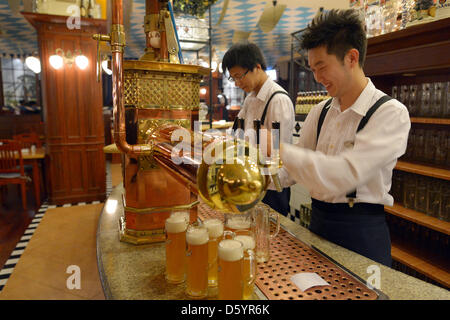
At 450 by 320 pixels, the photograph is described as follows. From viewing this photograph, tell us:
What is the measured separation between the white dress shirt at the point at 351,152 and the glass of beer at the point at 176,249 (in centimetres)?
35

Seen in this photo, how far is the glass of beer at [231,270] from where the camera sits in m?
0.75

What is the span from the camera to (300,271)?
39.4 inches

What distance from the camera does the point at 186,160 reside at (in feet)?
2.40

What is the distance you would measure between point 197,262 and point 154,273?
22cm

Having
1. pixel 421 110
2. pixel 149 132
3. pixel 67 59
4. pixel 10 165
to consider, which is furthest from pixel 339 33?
pixel 10 165

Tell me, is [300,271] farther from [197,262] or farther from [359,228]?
[359,228]

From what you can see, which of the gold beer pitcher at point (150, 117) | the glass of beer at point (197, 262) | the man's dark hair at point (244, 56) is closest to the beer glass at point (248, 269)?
the glass of beer at point (197, 262)

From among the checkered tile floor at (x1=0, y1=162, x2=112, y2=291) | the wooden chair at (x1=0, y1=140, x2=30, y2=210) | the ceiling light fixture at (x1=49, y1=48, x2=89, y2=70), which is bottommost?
the checkered tile floor at (x1=0, y1=162, x2=112, y2=291)

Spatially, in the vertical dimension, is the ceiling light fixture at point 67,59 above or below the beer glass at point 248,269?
above

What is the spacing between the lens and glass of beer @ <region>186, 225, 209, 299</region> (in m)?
0.82

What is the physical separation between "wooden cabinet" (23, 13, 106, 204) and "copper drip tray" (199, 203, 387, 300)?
5.05 m

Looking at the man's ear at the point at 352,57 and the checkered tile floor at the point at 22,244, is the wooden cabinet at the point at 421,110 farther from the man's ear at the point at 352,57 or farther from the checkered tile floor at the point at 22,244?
the checkered tile floor at the point at 22,244

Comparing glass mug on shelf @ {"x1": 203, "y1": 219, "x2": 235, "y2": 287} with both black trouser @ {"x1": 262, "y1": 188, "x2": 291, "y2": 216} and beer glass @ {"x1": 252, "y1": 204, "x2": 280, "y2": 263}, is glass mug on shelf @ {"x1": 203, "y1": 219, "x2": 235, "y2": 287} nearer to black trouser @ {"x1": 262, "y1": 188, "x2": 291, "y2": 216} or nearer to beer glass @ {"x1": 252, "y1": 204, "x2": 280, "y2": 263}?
beer glass @ {"x1": 252, "y1": 204, "x2": 280, "y2": 263}

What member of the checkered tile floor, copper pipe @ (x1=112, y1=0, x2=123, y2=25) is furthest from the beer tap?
the checkered tile floor
